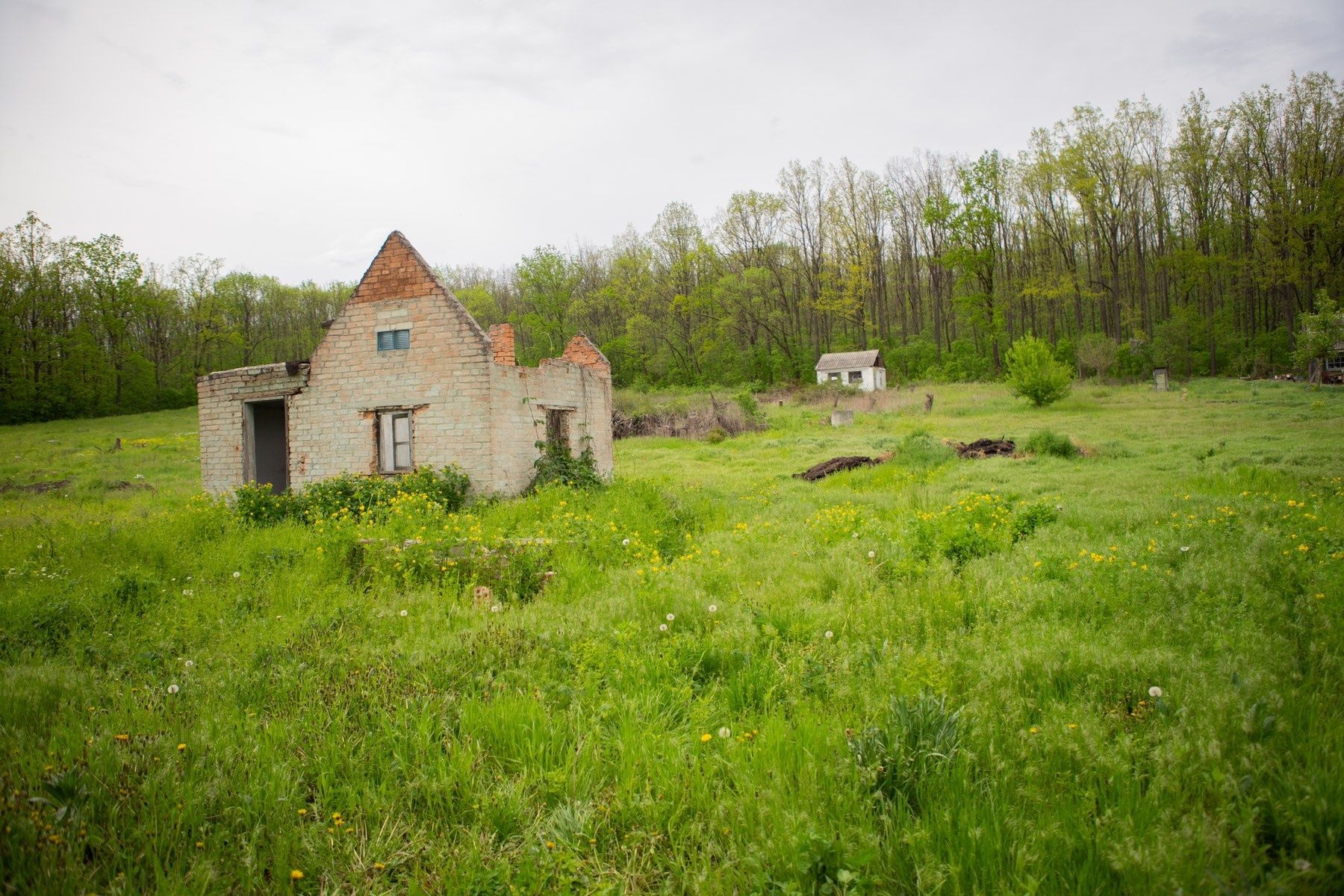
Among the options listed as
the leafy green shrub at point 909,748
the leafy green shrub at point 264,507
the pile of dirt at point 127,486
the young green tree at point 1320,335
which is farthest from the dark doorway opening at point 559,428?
the young green tree at point 1320,335

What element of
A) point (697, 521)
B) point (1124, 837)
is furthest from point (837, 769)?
point (697, 521)

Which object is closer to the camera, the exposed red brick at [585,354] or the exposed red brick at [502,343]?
the exposed red brick at [502,343]

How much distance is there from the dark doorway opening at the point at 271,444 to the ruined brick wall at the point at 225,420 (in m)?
0.34

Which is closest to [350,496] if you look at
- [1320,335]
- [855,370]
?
[1320,335]

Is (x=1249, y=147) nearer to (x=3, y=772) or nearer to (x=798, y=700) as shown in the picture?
(x=798, y=700)

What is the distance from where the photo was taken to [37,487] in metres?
18.0

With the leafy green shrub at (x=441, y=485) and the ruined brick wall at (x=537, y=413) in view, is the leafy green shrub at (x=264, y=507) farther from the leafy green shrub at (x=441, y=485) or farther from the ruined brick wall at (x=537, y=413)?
the ruined brick wall at (x=537, y=413)

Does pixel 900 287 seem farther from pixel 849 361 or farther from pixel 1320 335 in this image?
pixel 1320 335

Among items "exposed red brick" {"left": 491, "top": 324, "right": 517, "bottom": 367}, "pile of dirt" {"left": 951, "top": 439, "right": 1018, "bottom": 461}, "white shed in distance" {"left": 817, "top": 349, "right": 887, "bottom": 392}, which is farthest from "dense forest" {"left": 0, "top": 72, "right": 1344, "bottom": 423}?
"exposed red brick" {"left": 491, "top": 324, "right": 517, "bottom": 367}

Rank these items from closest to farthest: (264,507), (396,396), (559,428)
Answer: (264,507), (396,396), (559,428)

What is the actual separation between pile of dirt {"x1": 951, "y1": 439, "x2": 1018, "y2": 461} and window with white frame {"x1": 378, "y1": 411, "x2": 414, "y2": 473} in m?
13.1

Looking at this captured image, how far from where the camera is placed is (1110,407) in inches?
975

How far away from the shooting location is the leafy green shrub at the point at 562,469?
12.1 meters

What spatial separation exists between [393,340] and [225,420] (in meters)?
4.40
